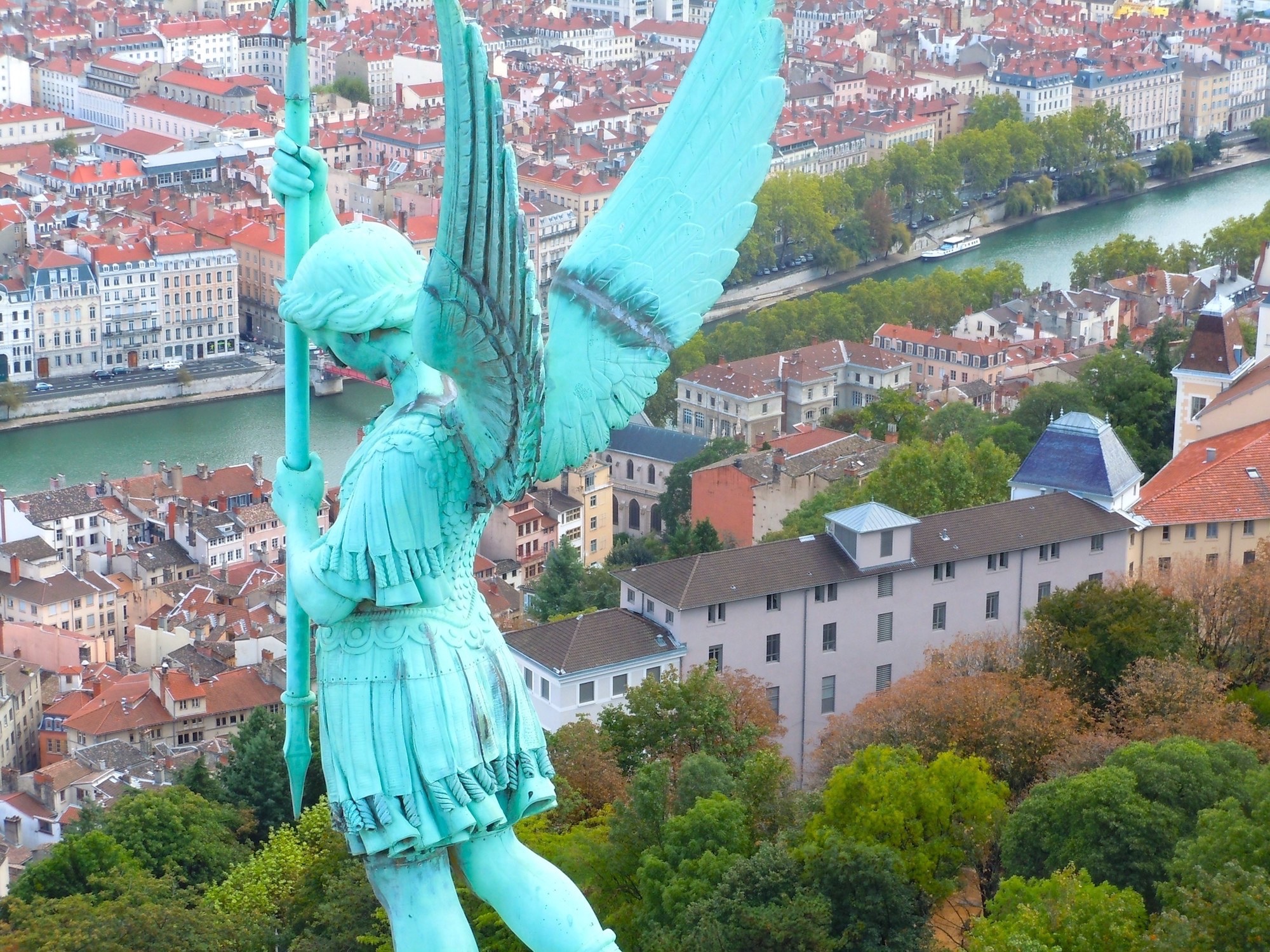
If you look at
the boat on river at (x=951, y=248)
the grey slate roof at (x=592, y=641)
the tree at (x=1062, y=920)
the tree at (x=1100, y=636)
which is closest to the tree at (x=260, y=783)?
the grey slate roof at (x=592, y=641)

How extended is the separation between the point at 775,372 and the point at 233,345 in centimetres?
914

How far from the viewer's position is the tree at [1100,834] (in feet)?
35.8

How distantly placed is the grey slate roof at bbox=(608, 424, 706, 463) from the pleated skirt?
69.8 ft

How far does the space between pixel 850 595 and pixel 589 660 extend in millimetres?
1670

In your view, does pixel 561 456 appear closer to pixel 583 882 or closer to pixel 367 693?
pixel 367 693

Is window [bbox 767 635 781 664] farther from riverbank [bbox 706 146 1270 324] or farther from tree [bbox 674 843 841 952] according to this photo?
riverbank [bbox 706 146 1270 324]

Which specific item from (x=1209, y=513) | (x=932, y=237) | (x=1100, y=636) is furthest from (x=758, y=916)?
(x=932, y=237)

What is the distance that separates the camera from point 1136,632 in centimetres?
1415

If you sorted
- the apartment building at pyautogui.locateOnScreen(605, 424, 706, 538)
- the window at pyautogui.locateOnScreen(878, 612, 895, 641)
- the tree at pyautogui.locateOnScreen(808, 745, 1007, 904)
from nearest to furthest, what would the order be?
the tree at pyautogui.locateOnScreen(808, 745, 1007, 904), the window at pyautogui.locateOnScreen(878, 612, 895, 641), the apartment building at pyautogui.locateOnScreen(605, 424, 706, 538)

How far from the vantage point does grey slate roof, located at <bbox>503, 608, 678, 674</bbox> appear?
14812 millimetres

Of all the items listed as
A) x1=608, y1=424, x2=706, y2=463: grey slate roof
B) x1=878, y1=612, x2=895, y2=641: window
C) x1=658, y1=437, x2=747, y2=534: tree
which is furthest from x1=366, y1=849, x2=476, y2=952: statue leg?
x1=608, y1=424, x2=706, y2=463: grey slate roof

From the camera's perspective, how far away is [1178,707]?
13.1 metres

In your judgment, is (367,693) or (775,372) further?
(775,372)

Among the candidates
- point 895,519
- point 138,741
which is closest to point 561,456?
point 895,519
